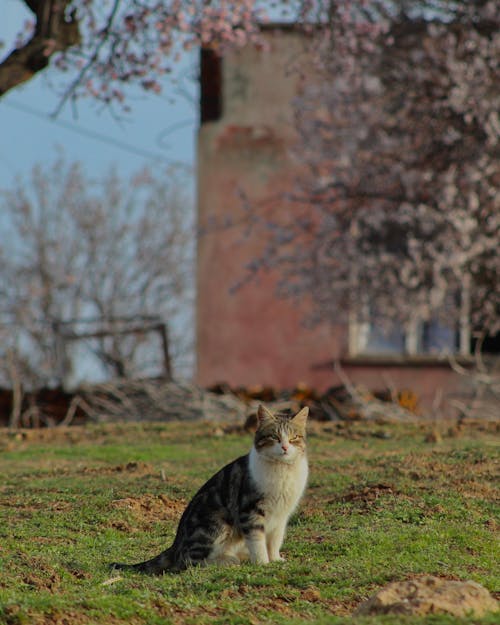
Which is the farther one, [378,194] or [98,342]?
[98,342]

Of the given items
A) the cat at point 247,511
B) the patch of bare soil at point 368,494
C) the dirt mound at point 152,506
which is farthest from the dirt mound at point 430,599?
the dirt mound at point 152,506

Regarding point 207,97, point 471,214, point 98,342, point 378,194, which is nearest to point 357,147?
point 378,194

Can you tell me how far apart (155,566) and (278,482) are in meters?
0.98

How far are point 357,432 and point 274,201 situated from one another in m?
9.89

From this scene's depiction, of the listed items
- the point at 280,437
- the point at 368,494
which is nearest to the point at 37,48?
the point at 368,494

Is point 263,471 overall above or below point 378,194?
below

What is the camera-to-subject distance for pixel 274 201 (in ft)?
73.8

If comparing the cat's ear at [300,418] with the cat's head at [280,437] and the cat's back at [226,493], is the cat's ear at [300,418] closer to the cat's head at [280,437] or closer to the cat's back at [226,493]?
the cat's head at [280,437]

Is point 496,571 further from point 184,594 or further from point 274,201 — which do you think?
point 274,201

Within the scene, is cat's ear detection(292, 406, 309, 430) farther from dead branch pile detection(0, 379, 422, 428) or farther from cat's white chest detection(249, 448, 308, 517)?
dead branch pile detection(0, 379, 422, 428)

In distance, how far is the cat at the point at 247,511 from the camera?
713cm

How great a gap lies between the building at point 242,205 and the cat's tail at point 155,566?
15210 millimetres

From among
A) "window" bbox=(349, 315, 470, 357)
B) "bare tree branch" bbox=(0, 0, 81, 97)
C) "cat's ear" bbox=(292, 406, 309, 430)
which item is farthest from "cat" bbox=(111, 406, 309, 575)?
"window" bbox=(349, 315, 470, 357)

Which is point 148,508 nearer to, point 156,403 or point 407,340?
point 156,403
